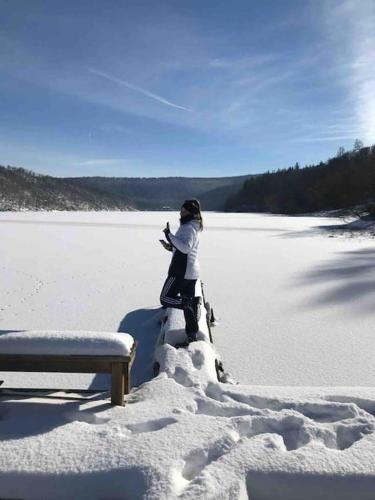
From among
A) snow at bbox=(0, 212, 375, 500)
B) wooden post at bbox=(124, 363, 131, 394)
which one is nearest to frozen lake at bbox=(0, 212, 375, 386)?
snow at bbox=(0, 212, 375, 500)

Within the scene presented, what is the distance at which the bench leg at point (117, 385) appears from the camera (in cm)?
269

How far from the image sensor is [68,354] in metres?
2.66

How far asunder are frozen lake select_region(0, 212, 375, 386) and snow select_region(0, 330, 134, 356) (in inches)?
48.9

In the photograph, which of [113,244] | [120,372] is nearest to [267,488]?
[120,372]

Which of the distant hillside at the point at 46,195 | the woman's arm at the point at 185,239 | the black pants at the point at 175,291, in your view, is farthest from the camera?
the distant hillside at the point at 46,195

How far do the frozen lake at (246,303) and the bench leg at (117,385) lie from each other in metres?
1.08

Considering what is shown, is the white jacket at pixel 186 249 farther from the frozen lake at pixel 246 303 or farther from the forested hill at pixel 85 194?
the forested hill at pixel 85 194

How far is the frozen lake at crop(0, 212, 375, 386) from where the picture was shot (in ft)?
14.3

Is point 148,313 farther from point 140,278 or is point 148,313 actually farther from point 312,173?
point 312,173

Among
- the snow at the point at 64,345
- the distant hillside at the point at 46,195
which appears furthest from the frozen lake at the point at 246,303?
the distant hillside at the point at 46,195

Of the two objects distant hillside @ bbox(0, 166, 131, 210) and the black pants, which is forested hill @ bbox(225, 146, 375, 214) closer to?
the black pants

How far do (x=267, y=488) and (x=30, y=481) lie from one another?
4.04 ft

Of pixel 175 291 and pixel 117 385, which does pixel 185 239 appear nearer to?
pixel 175 291

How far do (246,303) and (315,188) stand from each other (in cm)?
7645
